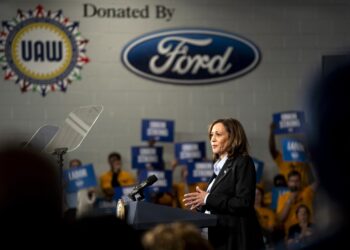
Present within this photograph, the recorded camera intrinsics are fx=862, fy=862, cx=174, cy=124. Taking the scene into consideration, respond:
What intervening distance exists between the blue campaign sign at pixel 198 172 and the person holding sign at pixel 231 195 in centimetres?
460

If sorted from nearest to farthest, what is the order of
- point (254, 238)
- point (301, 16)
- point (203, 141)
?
point (254, 238) → point (203, 141) → point (301, 16)

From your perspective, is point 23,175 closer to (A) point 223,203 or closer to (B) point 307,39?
(A) point 223,203

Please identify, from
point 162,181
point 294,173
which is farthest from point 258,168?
point 162,181

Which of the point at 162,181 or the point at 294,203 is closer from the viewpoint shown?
the point at 294,203

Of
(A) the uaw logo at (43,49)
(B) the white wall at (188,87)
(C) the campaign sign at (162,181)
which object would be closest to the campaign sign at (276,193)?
(B) the white wall at (188,87)

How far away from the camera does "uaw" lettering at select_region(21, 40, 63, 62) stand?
9469 mm

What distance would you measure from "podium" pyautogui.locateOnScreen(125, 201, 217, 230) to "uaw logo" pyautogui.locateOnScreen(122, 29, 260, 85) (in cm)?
636

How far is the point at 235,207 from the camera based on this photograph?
11.8ft

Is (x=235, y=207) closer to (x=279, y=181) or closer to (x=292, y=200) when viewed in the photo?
(x=292, y=200)

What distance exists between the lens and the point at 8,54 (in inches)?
372

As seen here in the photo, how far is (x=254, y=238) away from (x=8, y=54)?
6395 mm

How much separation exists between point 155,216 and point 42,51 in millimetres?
6628

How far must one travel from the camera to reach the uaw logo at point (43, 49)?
9406 mm

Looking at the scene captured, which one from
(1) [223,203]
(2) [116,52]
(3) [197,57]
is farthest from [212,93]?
(1) [223,203]
